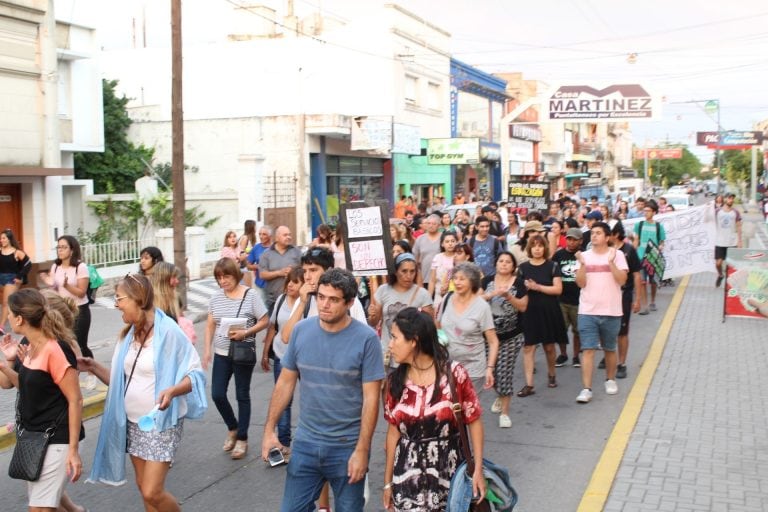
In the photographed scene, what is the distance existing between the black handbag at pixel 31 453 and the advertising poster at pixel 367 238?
13.9ft

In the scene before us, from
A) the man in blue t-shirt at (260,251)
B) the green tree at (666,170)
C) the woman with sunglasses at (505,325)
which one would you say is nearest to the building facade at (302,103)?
the man in blue t-shirt at (260,251)

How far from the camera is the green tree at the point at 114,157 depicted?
26797mm

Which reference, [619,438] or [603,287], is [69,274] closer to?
[603,287]

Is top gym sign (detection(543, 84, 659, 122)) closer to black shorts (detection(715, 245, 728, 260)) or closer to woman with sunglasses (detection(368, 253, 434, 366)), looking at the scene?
black shorts (detection(715, 245, 728, 260))

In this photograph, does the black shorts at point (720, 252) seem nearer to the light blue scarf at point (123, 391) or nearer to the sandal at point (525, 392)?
the sandal at point (525, 392)

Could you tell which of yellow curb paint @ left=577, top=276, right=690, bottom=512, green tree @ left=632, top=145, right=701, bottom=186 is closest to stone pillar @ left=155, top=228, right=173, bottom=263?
yellow curb paint @ left=577, top=276, right=690, bottom=512

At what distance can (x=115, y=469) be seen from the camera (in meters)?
4.75

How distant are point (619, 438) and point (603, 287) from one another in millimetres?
1765

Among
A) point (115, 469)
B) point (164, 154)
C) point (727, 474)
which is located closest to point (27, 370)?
point (115, 469)

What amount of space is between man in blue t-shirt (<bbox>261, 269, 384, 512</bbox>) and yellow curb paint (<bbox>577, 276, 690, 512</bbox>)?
2165 millimetres

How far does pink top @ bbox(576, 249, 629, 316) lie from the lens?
333 inches

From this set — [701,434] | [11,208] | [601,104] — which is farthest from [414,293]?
[601,104]

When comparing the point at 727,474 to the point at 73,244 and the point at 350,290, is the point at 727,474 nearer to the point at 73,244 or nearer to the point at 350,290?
the point at 350,290

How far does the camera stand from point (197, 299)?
17250mm
